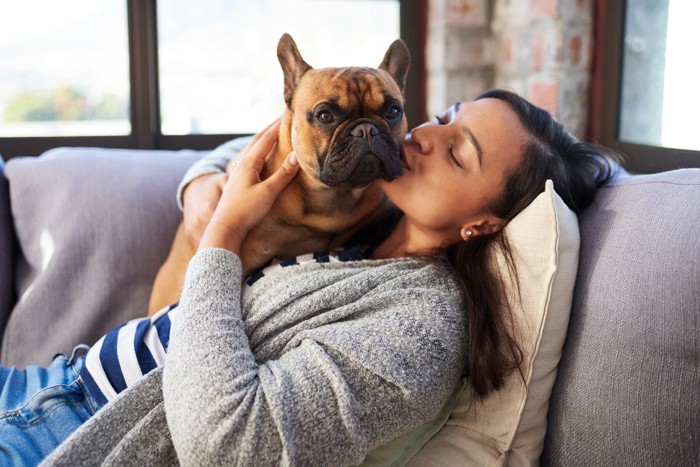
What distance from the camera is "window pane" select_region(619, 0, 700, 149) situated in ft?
5.93

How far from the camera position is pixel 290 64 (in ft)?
4.93

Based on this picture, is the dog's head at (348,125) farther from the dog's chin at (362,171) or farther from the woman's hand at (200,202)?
the woman's hand at (200,202)

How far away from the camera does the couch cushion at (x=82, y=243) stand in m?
1.64

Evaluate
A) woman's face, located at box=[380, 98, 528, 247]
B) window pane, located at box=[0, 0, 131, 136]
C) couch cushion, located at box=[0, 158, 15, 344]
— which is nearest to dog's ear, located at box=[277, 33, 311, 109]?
woman's face, located at box=[380, 98, 528, 247]

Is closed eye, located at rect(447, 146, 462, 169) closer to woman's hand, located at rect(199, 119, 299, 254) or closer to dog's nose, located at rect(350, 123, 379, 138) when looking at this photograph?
dog's nose, located at rect(350, 123, 379, 138)

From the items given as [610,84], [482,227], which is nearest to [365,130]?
[482,227]

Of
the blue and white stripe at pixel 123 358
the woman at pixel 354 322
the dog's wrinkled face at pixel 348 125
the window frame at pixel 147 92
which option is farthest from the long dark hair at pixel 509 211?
the window frame at pixel 147 92

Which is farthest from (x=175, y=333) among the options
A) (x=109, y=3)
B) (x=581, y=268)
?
(x=109, y=3)

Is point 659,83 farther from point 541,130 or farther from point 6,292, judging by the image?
point 6,292

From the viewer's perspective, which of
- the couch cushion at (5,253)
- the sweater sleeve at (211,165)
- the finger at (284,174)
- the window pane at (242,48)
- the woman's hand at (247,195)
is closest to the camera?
the woman's hand at (247,195)

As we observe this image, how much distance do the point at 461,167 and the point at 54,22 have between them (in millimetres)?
2073

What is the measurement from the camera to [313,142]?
4.55ft

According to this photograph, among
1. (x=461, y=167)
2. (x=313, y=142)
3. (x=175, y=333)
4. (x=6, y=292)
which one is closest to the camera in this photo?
(x=175, y=333)

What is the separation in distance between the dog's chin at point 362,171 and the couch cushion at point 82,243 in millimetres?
609
